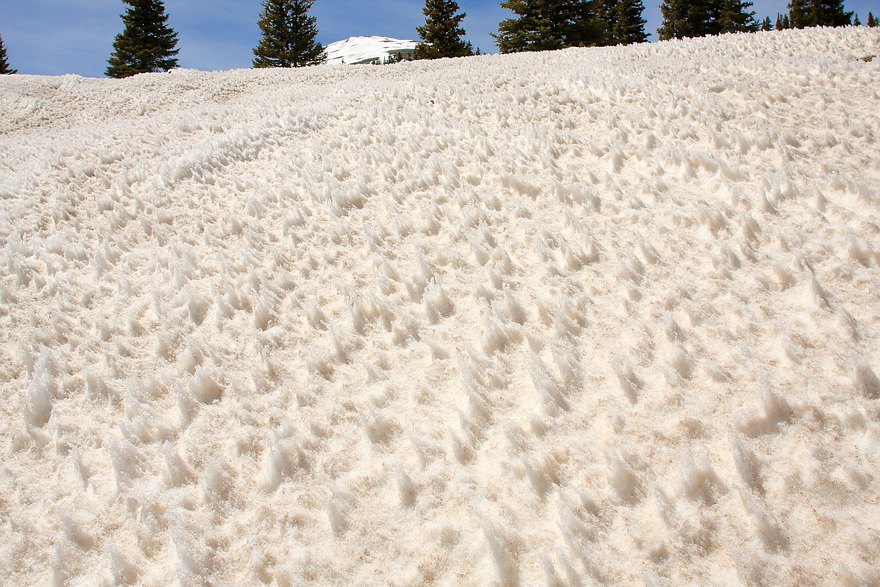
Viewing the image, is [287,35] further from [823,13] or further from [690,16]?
[823,13]

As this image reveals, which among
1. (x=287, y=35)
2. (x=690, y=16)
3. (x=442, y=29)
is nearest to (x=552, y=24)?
(x=442, y=29)

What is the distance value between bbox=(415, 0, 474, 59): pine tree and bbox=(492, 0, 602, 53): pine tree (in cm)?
427

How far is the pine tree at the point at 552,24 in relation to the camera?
3325 centimetres

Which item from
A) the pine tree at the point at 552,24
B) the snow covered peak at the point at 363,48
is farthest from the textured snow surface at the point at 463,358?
the snow covered peak at the point at 363,48

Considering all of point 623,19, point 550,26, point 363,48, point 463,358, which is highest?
point 363,48

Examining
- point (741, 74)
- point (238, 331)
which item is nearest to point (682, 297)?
point (238, 331)

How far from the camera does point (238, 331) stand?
4.10 m

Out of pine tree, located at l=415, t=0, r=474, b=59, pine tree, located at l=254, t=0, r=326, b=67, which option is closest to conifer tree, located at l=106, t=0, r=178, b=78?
pine tree, located at l=254, t=0, r=326, b=67

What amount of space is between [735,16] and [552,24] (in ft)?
62.3

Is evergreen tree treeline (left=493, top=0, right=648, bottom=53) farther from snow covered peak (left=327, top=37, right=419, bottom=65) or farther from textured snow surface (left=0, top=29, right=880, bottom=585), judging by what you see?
snow covered peak (left=327, top=37, right=419, bottom=65)

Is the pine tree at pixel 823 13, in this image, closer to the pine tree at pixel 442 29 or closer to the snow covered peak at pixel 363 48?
the pine tree at pixel 442 29

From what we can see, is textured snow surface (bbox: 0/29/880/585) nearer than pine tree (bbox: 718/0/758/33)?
Yes

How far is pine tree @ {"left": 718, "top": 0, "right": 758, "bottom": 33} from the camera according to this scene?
39250 millimetres

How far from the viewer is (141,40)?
1548 inches
